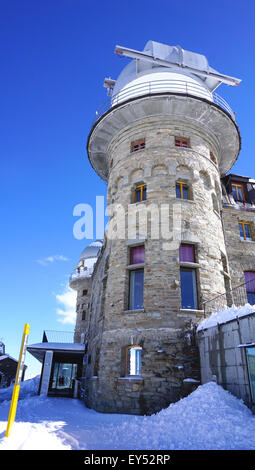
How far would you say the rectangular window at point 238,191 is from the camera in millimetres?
20125

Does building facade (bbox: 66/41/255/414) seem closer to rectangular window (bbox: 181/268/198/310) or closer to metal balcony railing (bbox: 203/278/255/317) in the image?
rectangular window (bbox: 181/268/198/310)

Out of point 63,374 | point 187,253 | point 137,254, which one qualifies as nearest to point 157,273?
point 137,254

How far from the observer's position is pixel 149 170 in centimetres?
1562

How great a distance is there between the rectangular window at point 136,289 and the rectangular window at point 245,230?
7887 millimetres

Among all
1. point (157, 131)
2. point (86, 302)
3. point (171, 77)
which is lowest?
point (86, 302)

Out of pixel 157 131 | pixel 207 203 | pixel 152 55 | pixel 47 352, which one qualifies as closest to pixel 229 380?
pixel 207 203

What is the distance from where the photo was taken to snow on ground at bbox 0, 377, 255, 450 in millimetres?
6090

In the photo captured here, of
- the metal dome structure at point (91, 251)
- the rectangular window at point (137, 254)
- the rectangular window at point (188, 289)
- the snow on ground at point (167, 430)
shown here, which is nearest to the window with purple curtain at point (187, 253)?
the rectangular window at point (188, 289)

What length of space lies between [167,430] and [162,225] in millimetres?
8600

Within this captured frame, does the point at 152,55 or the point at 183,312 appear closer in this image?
the point at 183,312

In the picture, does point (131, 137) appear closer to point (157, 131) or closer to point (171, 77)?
point (157, 131)

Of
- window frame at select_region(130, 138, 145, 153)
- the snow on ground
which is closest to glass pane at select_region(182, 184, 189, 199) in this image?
window frame at select_region(130, 138, 145, 153)

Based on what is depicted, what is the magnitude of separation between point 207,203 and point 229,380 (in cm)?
901

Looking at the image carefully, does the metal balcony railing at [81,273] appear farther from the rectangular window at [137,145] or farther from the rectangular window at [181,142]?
the rectangular window at [181,142]
